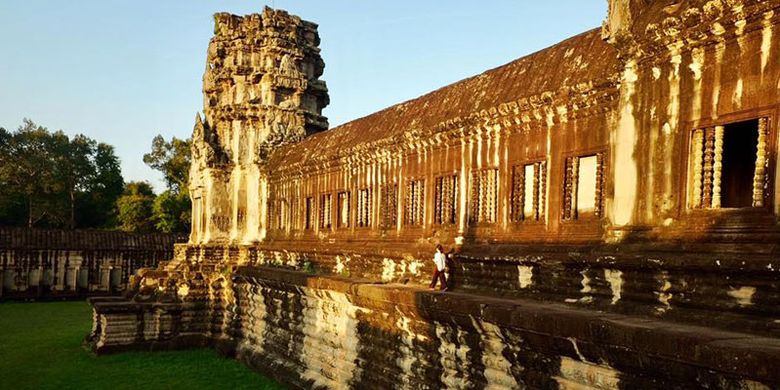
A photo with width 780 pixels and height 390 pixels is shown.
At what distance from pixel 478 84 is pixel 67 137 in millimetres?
43790

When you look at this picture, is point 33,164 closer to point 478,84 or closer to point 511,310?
point 478,84

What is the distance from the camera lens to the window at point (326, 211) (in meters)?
13.9

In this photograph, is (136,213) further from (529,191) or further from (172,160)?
(529,191)

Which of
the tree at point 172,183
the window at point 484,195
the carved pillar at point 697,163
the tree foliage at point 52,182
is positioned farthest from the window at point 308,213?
the tree foliage at point 52,182

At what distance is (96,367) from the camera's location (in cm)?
1485

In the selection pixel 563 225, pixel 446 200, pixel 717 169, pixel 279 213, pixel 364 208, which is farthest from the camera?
pixel 279 213

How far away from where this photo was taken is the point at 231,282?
17312 mm

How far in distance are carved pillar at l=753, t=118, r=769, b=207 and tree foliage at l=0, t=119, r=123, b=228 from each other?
4321 cm

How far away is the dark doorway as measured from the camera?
629cm

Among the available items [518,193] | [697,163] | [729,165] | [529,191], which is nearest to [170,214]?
[518,193]

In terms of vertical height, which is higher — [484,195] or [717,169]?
[717,169]

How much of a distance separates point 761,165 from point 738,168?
1.39 metres

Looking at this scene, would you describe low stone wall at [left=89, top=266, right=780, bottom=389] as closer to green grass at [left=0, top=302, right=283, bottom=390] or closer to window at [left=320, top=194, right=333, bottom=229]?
green grass at [left=0, top=302, right=283, bottom=390]

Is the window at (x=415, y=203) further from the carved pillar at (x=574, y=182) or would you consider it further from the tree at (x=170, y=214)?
the tree at (x=170, y=214)
